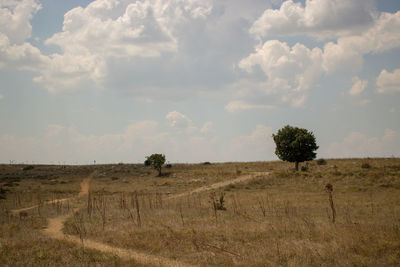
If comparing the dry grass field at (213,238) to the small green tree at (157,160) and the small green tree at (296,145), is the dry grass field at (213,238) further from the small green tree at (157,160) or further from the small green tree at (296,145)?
the small green tree at (157,160)

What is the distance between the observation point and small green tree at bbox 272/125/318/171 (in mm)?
52656

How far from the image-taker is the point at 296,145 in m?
52.4

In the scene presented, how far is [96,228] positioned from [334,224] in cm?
1277

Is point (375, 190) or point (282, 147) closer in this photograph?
point (375, 190)

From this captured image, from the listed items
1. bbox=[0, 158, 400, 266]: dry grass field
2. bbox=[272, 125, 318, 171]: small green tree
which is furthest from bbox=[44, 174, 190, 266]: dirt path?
bbox=[272, 125, 318, 171]: small green tree

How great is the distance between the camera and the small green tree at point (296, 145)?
52656 millimetres

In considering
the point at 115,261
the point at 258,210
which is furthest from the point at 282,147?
the point at 115,261

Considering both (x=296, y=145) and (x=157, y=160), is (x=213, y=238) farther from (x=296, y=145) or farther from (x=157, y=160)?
(x=157, y=160)

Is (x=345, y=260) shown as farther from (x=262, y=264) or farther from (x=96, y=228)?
(x=96, y=228)

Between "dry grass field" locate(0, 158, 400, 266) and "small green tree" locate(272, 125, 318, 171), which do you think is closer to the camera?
"dry grass field" locate(0, 158, 400, 266)

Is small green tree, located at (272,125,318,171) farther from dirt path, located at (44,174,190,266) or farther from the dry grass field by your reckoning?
dirt path, located at (44,174,190,266)

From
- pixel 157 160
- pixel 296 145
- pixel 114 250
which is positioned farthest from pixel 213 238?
pixel 157 160

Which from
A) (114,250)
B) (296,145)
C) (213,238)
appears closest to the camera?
(114,250)

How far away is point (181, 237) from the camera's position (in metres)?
14.6
